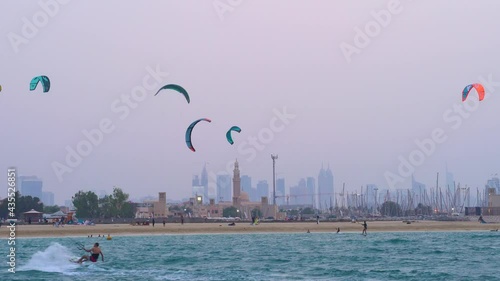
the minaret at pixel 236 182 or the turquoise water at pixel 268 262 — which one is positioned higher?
the minaret at pixel 236 182

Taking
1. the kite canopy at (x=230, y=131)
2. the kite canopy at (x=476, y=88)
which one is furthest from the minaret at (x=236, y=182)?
the kite canopy at (x=476, y=88)

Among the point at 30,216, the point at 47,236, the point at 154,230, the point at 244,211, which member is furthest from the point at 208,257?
the point at 244,211

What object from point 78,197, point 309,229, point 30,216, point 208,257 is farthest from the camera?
point 78,197

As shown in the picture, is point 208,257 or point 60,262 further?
point 208,257

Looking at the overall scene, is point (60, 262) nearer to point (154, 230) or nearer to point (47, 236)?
point (47, 236)

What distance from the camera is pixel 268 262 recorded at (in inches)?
1411

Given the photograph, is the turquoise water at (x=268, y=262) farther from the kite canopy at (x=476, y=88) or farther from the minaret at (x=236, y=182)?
the minaret at (x=236, y=182)

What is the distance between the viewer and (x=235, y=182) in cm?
18688

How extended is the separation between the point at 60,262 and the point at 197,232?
101 feet

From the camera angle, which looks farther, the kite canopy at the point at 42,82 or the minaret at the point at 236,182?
the minaret at the point at 236,182

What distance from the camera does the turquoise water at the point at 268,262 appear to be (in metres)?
30.5

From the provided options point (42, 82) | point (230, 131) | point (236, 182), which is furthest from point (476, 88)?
point (236, 182)

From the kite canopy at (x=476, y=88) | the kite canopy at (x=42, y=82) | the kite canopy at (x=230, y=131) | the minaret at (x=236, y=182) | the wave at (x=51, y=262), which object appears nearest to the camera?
the wave at (x=51, y=262)

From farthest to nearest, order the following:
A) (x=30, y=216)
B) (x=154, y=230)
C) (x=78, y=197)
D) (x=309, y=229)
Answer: (x=78, y=197) → (x=30, y=216) → (x=309, y=229) → (x=154, y=230)
